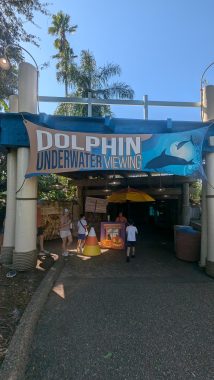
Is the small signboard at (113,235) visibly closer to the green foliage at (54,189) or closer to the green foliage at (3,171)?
the green foliage at (54,189)

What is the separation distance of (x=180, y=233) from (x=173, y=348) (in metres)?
5.78

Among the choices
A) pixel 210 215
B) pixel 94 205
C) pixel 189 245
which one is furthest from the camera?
pixel 94 205

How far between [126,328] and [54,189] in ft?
38.7

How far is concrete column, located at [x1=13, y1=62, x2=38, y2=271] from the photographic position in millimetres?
7129

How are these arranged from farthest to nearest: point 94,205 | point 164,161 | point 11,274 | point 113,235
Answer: point 94,205, point 113,235, point 164,161, point 11,274

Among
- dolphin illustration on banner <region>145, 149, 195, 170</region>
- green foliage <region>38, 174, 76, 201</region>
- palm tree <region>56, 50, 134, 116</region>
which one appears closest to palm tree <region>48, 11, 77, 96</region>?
palm tree <region>56, 50, 134, 116</region>

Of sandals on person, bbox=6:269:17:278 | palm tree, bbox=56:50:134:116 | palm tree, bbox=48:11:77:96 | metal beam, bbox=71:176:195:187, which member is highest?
palm tree, bbox=48:11:77:96

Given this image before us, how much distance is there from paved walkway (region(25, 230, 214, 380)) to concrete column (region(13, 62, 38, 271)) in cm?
120

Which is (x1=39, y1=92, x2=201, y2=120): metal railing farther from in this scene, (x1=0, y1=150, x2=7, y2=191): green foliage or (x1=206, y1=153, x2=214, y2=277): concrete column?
(x1=0, y1=150, x2=7, y2=191): green foliage

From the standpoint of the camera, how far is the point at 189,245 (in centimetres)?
891

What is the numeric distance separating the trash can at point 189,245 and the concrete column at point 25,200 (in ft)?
16.8

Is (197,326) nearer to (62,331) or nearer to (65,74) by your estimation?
(62,331)

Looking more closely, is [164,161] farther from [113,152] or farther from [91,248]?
[91,248]

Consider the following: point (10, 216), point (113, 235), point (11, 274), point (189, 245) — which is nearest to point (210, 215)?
point (189, 245)
